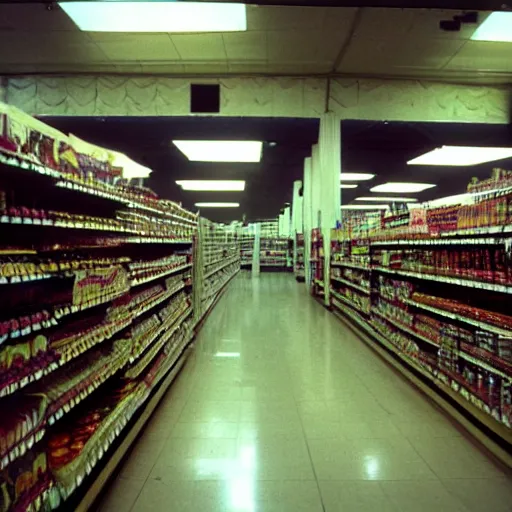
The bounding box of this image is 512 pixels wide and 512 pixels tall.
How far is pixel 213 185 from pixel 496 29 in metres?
12.3

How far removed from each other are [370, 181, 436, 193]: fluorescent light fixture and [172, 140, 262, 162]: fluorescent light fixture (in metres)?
7.00

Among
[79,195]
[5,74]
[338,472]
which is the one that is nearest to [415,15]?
[79,195]

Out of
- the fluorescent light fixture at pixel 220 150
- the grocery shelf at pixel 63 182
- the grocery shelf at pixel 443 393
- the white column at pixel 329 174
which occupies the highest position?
the fluorescent light fixture at pixel 220 150

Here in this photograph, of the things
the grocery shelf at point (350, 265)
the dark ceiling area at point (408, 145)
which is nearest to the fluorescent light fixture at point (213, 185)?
the dark ceiling area at point (408, 145)

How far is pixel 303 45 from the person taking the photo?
7246mm

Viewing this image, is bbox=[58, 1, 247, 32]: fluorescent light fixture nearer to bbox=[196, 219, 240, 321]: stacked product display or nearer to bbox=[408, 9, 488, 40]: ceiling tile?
bbox=[408, 9, 488, 40]: ceiling tile

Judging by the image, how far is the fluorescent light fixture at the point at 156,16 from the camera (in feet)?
18.7

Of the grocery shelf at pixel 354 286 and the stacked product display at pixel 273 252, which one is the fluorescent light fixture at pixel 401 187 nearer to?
the stacked product display at pixel 273 252

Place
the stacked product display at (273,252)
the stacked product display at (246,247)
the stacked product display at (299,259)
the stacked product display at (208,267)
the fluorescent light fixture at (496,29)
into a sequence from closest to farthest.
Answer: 1. the fluorescent light fixture at (496,29)
2. the stacked product display at (208,267)
3. the stacked product display at (299,259)
4. the stacked product display at (273,252)
5. the stacked product display at (246,247)

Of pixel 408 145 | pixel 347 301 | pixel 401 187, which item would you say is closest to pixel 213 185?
pixel 401 187

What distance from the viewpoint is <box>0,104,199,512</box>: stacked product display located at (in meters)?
1.71

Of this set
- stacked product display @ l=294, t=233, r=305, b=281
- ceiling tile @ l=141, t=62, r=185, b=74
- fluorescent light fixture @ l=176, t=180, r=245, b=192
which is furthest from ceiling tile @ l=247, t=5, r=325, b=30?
stacked product display @ l=294, t=233, r=305, b=281

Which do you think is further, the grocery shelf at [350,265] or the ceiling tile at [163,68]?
the ceiling tile at [163,68]

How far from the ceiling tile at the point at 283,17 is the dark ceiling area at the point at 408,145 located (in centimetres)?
302
